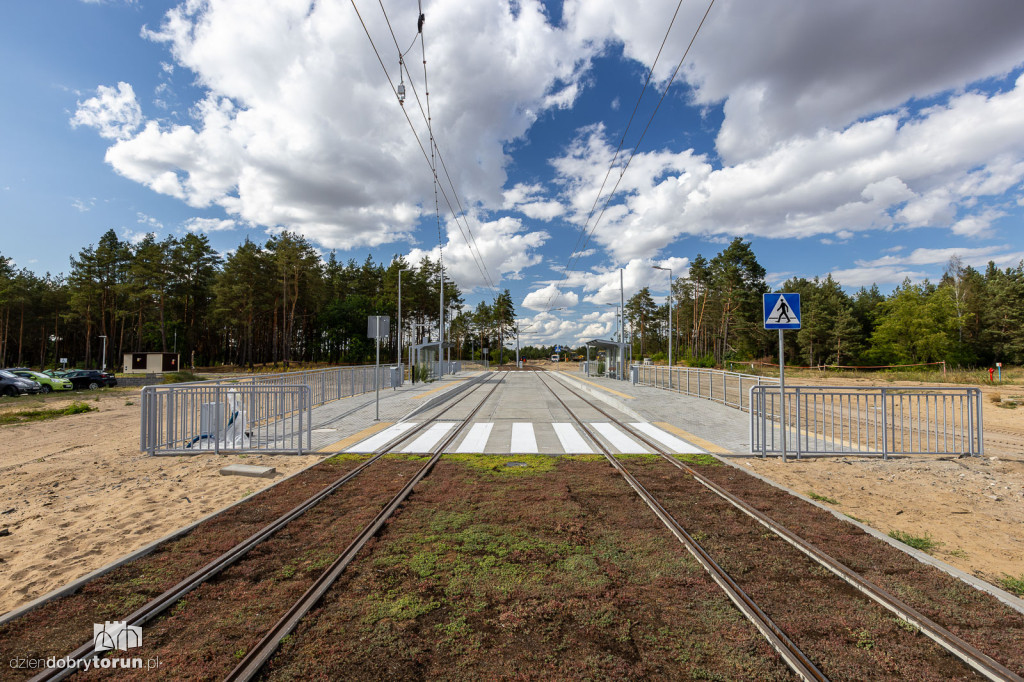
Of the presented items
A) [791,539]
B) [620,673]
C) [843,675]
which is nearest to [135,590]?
[620,673]

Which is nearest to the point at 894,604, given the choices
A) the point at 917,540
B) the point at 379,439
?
the point at 917,540

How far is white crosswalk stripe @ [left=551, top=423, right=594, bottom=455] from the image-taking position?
870 cm

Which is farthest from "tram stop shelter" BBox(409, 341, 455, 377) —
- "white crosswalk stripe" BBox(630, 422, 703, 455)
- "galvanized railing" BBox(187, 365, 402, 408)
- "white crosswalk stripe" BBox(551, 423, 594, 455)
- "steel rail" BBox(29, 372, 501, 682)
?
"steel rail" BBox(29, 372, 501, 682)

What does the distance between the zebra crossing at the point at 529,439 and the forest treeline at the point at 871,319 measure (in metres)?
43.4

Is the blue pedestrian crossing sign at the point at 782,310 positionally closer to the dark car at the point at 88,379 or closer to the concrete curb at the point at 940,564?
the concrete curb at the point at 940,564

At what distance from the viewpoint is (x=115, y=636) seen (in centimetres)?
276

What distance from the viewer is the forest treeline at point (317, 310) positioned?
54844 millimetres

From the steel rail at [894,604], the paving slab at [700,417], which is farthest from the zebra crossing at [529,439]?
the steel rail at [894,604]

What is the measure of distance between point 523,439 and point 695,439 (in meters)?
3.97

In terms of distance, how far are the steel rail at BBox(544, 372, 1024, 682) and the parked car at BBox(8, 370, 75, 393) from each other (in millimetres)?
40338

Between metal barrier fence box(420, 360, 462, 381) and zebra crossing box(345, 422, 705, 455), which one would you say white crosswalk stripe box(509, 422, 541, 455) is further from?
metal barrier fence box(420, 360, 462, 381)

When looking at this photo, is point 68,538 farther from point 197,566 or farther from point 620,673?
point 620,673

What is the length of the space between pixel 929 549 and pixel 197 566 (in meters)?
6.93

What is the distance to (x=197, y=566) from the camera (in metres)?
3.75
